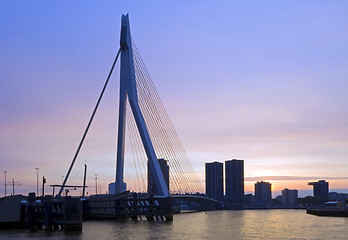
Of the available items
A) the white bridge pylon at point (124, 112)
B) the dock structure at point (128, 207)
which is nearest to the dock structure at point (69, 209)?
the dock structure at point (128, 207)

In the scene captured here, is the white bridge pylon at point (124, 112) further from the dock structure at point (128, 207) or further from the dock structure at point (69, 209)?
the dock structure at point (69, 209)

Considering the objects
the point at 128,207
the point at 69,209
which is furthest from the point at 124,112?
the point at 128,207

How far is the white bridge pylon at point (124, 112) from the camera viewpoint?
6581cm

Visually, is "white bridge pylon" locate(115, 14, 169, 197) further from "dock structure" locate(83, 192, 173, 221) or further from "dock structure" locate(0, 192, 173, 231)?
"dock structure" locate(0, 192, 173, 231)

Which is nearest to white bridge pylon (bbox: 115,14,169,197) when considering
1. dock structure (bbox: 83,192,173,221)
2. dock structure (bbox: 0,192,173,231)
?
dock structure (bbox: 83,192,173,221)

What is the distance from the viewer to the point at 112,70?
72188 mm

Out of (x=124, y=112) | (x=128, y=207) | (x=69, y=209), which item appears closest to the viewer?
(x=69, y=209)

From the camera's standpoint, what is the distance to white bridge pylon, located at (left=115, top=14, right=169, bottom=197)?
65.8m

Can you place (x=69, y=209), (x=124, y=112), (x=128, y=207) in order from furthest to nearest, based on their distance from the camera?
(x=128, y=207) < (x=124, y=112) < (x=69, y=209)

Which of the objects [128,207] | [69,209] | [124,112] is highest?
[124,112]

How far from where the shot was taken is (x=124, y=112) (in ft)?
227

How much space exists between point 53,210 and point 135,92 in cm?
1817

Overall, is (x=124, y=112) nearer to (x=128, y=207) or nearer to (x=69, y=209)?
(x=69, y=209)

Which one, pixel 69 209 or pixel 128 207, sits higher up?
pixel 69 209
